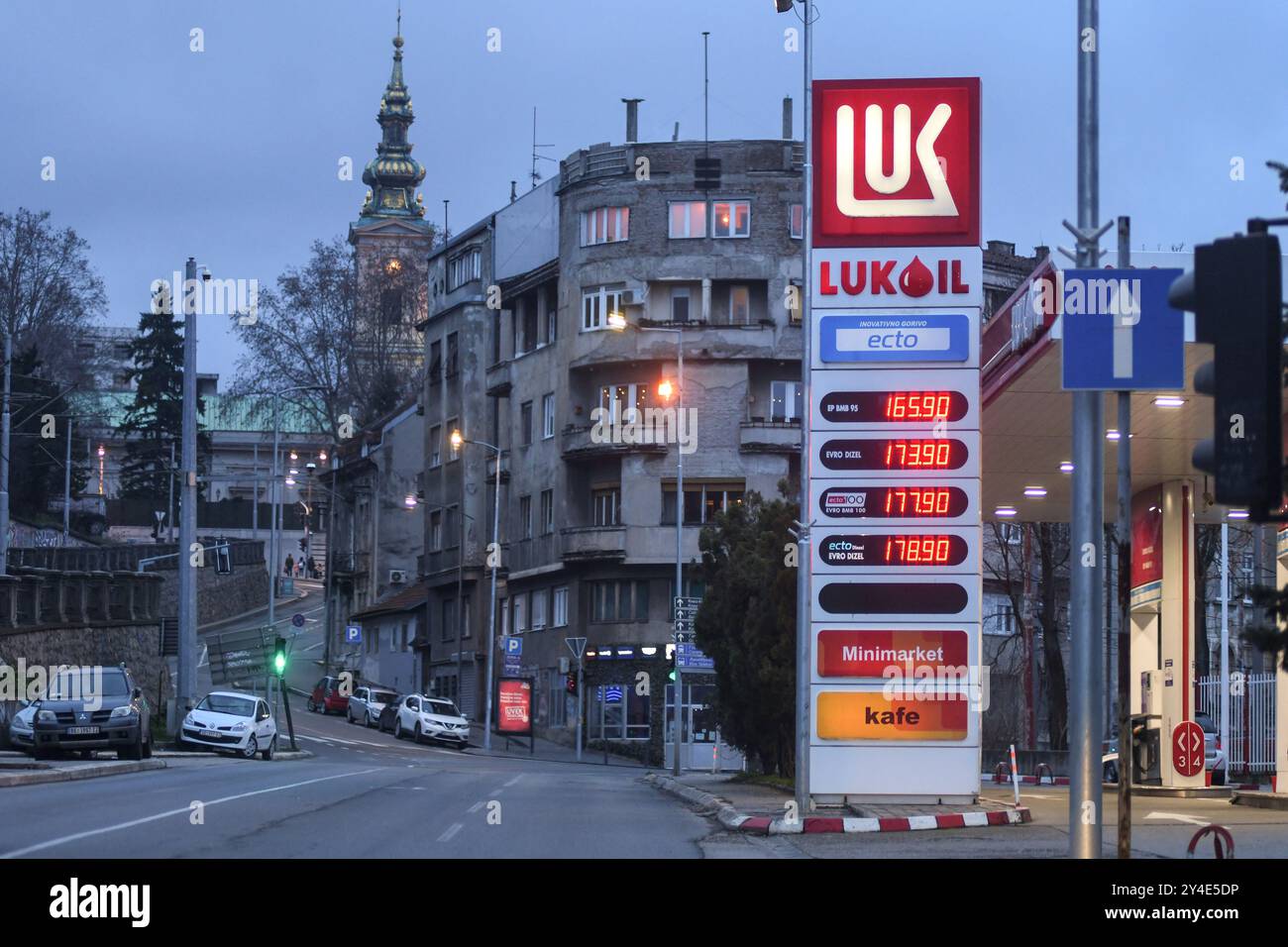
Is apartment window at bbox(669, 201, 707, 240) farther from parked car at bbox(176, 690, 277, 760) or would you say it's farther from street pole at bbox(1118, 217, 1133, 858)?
street pole at bbox(1118, 217, 1133, 858)

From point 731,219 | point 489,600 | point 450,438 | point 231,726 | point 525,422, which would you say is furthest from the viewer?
point 450,438

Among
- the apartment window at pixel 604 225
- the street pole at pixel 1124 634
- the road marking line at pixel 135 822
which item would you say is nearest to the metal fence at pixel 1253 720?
the road marking line at pixel 135 822

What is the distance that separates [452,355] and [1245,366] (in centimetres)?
6999

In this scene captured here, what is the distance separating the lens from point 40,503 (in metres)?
92.6

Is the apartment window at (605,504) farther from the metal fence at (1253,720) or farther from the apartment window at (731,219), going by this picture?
the metal fence at (1253,720)

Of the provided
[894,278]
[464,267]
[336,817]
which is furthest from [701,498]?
[336,817]

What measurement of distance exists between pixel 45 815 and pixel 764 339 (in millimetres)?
45201

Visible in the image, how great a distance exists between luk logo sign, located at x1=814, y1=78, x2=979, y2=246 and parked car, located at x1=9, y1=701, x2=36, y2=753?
70.8 feet

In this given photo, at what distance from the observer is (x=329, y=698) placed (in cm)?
7556

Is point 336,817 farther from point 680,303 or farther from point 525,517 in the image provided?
point 525,517

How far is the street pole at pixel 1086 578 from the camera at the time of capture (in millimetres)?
13750

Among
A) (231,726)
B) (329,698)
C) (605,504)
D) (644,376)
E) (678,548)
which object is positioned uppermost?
(644,376)

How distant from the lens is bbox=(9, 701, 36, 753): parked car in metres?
38.6
